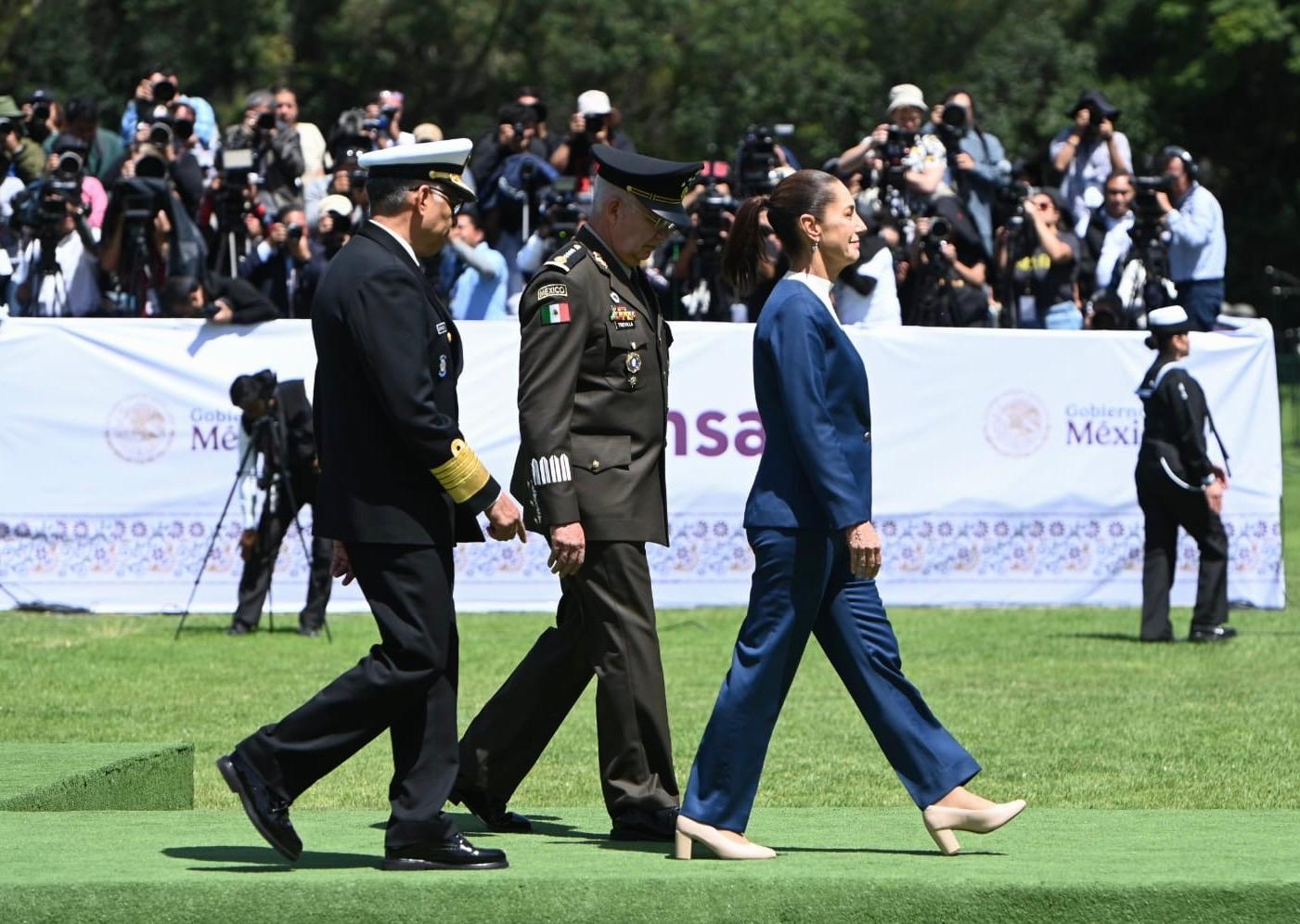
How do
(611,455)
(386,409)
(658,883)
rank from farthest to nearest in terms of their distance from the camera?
(611,455)
(386,409)
(658,883)

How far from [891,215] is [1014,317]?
4.90 feet

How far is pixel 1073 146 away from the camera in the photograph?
60.1ft

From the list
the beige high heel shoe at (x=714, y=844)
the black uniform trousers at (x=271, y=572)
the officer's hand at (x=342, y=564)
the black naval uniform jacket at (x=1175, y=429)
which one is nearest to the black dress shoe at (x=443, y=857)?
the beige high heel shoe at (x=714, y=844)

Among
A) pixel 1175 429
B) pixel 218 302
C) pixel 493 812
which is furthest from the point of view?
pixel 218 302

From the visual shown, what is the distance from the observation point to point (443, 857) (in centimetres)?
576

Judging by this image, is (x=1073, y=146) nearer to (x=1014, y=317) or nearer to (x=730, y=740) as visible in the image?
(x=1014, y=317)

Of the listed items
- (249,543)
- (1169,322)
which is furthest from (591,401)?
(1169,322)

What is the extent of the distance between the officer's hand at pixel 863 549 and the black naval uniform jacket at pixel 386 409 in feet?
3.04

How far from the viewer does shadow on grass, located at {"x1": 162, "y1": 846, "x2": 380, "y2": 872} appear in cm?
576

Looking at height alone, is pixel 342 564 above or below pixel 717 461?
below

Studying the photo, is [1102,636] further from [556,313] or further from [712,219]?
[556,313]

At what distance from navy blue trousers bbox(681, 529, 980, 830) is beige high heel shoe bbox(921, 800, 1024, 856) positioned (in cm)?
5

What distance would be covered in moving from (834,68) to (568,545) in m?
40.3

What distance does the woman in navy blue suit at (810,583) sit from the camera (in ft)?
19.4
